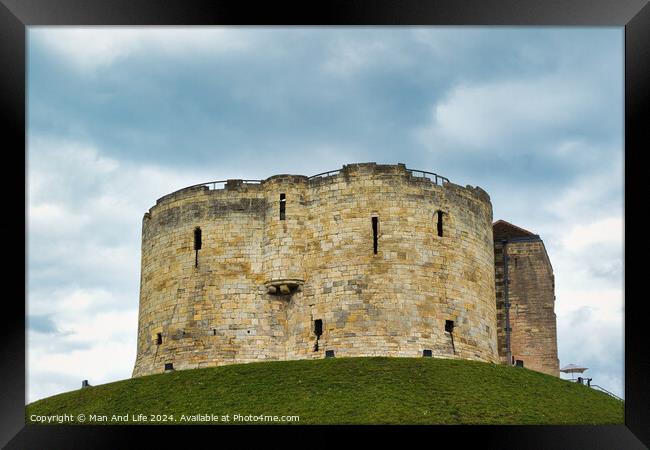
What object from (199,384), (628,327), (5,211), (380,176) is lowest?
(199,384)

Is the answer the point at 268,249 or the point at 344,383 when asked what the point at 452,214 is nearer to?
the point at 268,249

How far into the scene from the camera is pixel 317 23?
19438mm

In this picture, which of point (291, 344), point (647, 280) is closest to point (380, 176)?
point (291, 344)

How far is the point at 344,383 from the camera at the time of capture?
108ft

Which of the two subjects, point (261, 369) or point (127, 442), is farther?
point (261, 369)

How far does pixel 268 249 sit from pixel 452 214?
21.0ft

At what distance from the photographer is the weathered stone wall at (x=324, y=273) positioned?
122ft

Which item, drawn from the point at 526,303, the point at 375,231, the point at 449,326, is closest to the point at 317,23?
the point at 375,231

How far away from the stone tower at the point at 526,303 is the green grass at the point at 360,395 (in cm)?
725

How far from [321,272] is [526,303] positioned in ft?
33.8

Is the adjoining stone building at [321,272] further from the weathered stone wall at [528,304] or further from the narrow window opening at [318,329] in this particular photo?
Answer: the weathered stone wall at [528,304]

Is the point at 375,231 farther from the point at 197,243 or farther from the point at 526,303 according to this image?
the point at 526,303

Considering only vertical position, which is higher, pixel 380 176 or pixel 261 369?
pixel 380 176

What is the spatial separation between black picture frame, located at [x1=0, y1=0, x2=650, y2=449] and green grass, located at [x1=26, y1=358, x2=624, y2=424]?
406 inches
